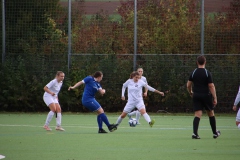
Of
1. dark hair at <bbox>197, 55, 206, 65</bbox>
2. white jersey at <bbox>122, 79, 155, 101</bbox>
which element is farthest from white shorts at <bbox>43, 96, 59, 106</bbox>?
dark hair at <bbox>197, 55, 206, 65</bbox>

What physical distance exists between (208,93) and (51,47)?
16577 mm

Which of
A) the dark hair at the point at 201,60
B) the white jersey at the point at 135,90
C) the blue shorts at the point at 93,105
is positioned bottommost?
the blue shorts at the point at 93,105

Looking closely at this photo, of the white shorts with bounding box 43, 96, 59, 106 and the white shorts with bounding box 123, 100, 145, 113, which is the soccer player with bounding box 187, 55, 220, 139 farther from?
the white shorts with bounding box 43, 96, 59, 106

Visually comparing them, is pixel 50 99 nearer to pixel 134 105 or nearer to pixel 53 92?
pixel 53 92

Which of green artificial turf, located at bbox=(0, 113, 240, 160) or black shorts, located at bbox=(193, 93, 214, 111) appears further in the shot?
black shorts, located at bbox=(193, 93, 214, 111)

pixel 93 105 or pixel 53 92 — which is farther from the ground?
pixel 53 92

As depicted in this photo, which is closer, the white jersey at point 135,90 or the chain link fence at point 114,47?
the white jersey at point 135,90

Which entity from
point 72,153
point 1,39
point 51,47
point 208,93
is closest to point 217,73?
point 51,47

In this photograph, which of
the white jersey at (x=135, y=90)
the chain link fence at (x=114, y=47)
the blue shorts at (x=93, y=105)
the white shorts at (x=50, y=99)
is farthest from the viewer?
the chain link fence at (x=114, y=47)

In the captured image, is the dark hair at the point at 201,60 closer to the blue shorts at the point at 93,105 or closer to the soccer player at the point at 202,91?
the soccer player at the point at 202,91

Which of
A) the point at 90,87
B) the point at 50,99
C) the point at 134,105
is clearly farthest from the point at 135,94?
the point at 50,99

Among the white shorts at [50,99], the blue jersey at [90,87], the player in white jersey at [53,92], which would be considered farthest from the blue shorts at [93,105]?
the white shorts at [50,99]

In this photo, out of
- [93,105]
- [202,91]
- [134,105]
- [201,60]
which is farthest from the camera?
[134,105]

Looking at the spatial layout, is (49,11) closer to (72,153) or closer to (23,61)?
(23,61)
